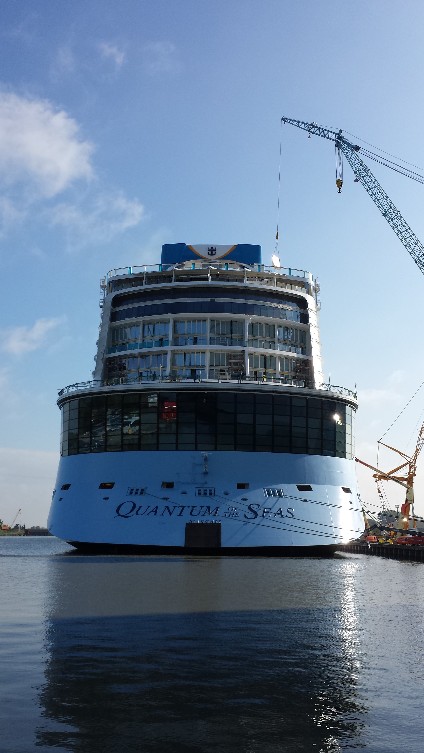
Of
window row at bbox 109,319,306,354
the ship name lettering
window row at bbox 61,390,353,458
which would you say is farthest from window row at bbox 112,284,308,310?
the ship name lettering

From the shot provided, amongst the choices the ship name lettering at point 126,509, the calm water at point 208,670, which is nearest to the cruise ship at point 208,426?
the ship name lettering at point 126,509

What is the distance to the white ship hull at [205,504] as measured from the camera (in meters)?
69.8

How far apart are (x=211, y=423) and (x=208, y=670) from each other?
2278 inches

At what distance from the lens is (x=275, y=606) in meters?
33.1

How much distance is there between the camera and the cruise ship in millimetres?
71000

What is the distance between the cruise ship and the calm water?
31.7 m

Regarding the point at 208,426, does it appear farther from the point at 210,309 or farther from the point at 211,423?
the point at 210,309

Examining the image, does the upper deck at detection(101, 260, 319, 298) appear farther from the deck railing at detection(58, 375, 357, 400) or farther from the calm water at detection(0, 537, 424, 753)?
the calm water at detection(0, 537, 424, 753)

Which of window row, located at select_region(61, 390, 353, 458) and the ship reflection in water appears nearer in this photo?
the ship reflection in water

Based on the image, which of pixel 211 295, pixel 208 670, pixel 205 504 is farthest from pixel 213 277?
pixel 208 670

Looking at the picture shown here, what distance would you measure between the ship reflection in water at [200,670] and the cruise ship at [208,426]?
31.8 m

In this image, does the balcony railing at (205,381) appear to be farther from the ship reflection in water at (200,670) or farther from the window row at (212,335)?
the ship reflection in water at (200,670)

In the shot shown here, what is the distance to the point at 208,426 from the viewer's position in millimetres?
76688

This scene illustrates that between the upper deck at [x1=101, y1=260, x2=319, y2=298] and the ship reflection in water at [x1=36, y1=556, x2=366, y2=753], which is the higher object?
the upper deck at [x1=101, y1=260, x2=319, y2=298]
